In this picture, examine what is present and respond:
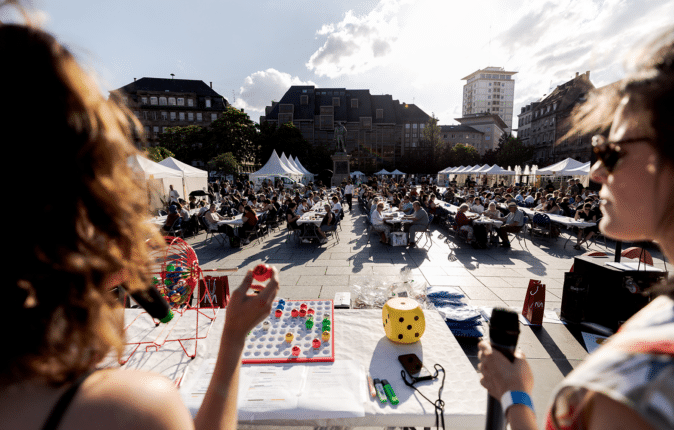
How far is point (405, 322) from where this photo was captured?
2271 mm

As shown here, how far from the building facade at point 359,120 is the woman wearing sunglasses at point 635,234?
208ft

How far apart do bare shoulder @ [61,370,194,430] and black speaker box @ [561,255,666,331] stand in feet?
17.2

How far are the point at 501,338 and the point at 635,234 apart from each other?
53cm

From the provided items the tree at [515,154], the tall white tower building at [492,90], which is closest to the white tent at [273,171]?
the tree at [515,154]

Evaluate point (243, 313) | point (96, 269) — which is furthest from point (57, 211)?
point (243, 313)

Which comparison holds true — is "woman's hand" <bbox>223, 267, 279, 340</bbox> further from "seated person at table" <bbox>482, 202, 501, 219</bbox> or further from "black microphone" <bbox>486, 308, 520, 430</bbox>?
"seated person at table" <bbox>482, 202, 501, 219</bbox>

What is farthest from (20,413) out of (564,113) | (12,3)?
(564,113)

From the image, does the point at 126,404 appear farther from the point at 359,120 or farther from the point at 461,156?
the point at 461,156

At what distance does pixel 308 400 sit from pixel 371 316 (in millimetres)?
1108

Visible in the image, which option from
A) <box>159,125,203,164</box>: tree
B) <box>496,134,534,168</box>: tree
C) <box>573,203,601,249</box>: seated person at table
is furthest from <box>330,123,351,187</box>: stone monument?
<box>496,134,534,168</box>: tree

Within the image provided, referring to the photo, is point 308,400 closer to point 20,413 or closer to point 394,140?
point 20,413

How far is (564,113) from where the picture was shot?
5284cm

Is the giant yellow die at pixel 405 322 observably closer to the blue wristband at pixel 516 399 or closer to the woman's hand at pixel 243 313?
the blue wristband at pixel 516 399

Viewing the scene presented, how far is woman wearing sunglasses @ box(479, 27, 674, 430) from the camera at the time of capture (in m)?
0.55
